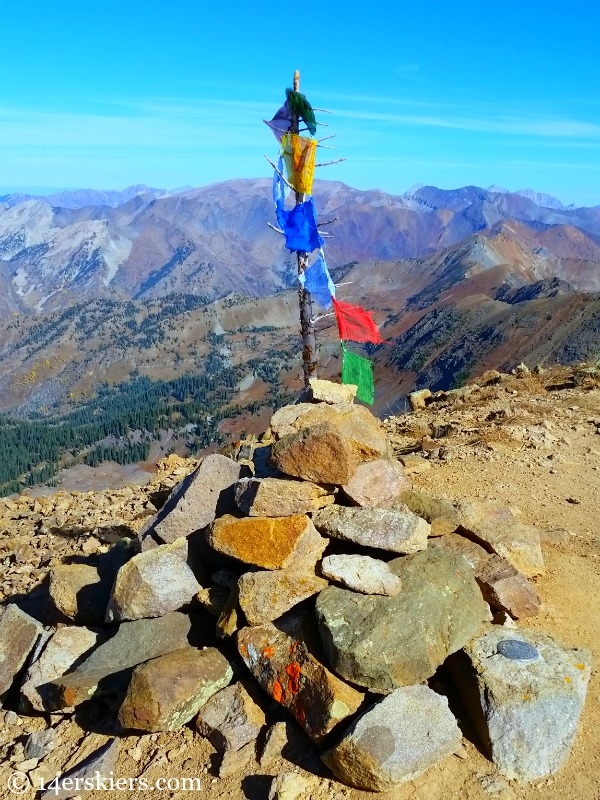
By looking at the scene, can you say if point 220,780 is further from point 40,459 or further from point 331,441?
point 40,459

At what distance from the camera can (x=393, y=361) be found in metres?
127

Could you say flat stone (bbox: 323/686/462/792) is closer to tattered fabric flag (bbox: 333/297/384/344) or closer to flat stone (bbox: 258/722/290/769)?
flat stone (bbox: 258/722/290/769)

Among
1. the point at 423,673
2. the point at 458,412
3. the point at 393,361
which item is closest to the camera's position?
the point at 423,673

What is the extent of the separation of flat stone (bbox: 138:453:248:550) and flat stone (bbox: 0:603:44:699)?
1984mm

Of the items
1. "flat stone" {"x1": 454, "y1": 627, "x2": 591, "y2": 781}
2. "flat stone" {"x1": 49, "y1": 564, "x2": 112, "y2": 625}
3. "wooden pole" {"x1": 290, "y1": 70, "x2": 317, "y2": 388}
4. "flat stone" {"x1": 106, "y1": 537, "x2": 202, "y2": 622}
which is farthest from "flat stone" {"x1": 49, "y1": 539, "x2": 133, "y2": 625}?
"wooden pole" {"x1": 290, "y1": 70, "x2": 317, "y2": 388}

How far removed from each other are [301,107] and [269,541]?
12.0 metres

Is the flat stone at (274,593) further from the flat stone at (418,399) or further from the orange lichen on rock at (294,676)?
the flat stone at (418,399)

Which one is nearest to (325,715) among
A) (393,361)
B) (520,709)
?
(520,709)

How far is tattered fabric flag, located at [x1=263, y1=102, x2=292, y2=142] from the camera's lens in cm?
1521

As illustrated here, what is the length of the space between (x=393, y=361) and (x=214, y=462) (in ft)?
394

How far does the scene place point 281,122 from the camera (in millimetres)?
15398

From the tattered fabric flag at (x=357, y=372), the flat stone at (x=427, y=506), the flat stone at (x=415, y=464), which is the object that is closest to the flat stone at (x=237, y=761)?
A: the flat stone at (x=427, y=506)

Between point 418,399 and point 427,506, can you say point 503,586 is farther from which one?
point 418,399

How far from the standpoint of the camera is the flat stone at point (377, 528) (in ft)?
24.5
